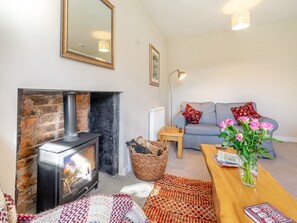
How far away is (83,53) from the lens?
4.37 feet

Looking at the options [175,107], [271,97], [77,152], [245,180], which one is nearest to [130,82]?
[77,152]

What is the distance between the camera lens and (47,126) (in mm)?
1516

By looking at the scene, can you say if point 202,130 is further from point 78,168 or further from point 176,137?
point 78,168

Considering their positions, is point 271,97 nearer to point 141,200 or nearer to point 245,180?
point 245,180

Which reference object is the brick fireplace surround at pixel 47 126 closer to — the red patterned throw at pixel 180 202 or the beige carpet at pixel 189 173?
the beige carpet at pixel 189 173

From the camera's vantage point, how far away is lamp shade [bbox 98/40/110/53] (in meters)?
1.57

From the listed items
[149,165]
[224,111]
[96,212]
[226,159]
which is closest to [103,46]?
[149,165]

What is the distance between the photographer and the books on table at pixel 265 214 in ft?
2.66

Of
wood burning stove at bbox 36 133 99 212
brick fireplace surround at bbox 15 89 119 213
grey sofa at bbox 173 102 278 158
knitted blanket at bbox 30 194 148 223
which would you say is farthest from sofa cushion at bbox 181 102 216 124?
knitted blanket at bbox 30 194 148 223

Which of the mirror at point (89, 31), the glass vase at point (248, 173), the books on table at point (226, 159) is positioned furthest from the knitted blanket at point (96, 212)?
the books on table at point (226, 159)

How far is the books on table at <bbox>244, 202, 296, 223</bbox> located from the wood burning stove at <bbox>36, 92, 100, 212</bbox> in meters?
1.22

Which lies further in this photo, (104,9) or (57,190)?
(104,9)

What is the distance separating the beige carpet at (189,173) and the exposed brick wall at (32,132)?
0.60m

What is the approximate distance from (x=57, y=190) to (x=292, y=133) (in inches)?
174
